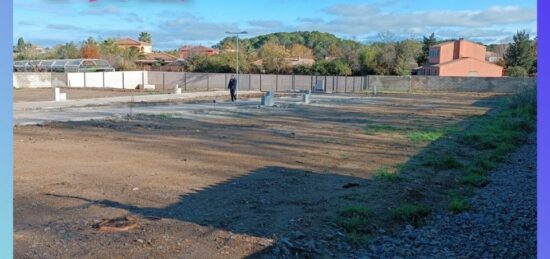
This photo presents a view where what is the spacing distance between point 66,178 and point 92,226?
3.96 meters

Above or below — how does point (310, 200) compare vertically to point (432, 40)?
below

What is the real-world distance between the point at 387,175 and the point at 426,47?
9297cm

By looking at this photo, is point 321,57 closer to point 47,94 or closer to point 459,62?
point 459,62

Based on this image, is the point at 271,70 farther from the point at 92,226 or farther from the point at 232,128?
the point at 92,226

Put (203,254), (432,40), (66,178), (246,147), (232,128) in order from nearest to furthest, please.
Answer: (203,254) → (66,178) → (246,147) → (232,128) → (432,40)

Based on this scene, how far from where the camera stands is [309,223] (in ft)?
25.7

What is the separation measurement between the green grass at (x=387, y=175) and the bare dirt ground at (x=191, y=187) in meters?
0.33

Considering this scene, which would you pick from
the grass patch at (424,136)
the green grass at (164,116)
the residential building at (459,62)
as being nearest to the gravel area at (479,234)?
the grass patch at (424,136)

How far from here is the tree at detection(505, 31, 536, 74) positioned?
77625 mm

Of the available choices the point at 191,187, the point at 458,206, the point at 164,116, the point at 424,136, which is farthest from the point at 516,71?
the point at 191,187

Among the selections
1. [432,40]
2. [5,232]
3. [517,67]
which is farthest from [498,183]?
[432,40]

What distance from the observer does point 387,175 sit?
11.9 meters

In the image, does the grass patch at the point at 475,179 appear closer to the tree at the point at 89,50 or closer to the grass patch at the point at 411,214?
the grass patch at the point at 411,214

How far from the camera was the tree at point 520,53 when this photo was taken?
7762 cm
